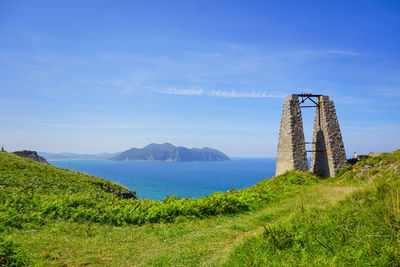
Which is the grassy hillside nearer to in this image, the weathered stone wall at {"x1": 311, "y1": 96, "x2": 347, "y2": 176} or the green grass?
the green grass

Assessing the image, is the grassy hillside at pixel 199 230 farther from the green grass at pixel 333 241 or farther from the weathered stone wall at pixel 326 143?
the weathered stone wall at pixel 326 143

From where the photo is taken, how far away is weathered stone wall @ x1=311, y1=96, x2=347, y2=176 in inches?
754

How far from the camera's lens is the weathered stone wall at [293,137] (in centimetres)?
1927

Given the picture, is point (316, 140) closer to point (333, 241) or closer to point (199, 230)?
point (199, 230)

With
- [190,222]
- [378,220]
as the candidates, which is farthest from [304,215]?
[190,222]

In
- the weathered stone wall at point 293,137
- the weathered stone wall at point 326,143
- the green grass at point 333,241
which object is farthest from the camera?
the weathered stone wall at point 293,137

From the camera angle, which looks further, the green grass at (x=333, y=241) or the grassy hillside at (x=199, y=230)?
the grassy hillside at (x=199, y=230)

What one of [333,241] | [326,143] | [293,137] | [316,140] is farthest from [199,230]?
[316,140]

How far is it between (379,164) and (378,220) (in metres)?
13.8

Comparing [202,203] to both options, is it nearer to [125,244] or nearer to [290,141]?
[125,244]

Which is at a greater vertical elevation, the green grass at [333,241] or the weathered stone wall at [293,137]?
the weathered stone wall at [293,137]

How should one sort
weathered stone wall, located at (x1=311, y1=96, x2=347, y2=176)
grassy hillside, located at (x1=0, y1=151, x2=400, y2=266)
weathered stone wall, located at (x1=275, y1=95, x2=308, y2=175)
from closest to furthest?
1. grassy hillside, located at (x1=0, y1=151, x2=400, y2=266)
2. weathered stone wall, located at (x1=311, y1=96, x2=347, y2=176)
3. weathered stone wall, located at (x1=275, y1=95, x2=308, y2=175)

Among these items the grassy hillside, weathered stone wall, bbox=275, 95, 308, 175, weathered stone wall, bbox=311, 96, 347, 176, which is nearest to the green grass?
the grassy hillside

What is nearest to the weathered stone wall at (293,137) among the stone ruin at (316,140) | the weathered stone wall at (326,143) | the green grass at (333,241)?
the stone ruin at (316,140)
